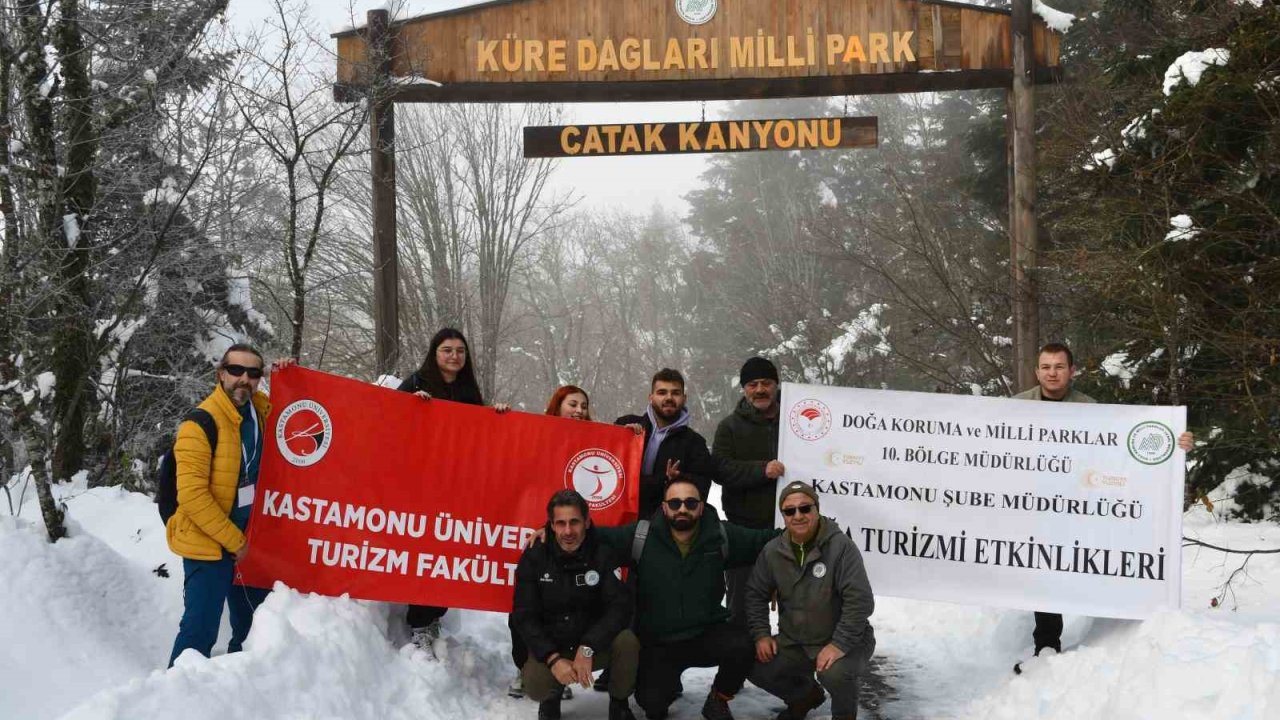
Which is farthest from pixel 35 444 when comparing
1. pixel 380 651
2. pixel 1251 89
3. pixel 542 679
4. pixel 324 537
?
pixel 1251 89

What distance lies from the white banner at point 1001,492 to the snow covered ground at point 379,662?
1.35 ft

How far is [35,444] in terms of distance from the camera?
23.9 ft

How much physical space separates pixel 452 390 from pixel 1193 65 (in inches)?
226

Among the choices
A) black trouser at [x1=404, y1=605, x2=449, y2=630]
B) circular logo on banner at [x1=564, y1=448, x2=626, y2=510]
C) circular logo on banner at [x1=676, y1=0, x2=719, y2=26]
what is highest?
circular logo on banner at [x1=676, y1=0, x2=719, y2=26]

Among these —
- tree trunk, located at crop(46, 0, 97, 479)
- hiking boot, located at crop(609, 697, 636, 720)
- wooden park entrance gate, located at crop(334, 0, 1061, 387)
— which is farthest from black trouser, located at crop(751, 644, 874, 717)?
wooden park entrance gate, located at crop(334, 0, 1061, 387)

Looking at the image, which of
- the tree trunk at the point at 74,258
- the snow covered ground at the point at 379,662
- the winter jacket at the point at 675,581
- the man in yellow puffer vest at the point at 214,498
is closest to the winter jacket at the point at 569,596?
the winter jacket at the point at 675,581

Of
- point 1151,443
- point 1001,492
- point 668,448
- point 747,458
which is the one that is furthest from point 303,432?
point 1151,443

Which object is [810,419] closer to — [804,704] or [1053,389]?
[1053,389]

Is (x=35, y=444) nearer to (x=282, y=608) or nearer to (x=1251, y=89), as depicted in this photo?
(x=282, y=608)

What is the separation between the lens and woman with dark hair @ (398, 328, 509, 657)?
7.01m

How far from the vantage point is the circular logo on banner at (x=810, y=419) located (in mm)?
7254

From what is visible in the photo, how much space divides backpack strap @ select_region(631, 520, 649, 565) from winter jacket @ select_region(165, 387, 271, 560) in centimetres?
217

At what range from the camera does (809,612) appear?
6328 mm

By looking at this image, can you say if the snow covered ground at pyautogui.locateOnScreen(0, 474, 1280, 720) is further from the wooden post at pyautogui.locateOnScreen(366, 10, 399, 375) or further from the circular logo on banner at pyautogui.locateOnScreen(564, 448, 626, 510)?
the wooden post at pyautogui.locateOnScreen(366, 10, 399, 375)
